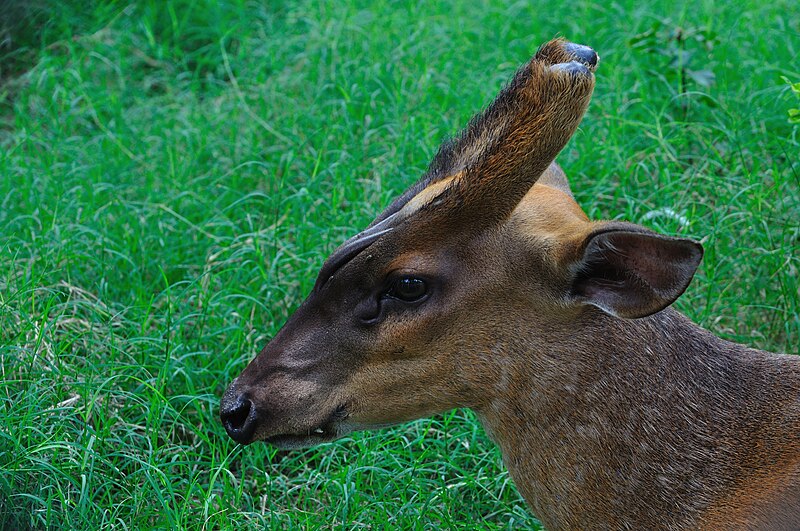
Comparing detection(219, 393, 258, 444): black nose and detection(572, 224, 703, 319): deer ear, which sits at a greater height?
detection(572, 224, 703, 319): deer ear

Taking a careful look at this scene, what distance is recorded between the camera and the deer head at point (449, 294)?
3445 mm

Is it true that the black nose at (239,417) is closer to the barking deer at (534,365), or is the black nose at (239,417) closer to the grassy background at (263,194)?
the barking deer at (534,365)

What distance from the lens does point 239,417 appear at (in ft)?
11.9

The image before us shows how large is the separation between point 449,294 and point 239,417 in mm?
772

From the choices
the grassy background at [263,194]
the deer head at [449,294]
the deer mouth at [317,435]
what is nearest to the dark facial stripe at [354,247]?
the deer head at [449,294]

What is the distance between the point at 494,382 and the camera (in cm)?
355

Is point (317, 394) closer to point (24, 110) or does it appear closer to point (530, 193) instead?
point (530, 193)

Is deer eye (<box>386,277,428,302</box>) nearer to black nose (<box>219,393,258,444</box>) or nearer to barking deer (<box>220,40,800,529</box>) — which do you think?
barking deer (<box>220,40,800,529</box>)

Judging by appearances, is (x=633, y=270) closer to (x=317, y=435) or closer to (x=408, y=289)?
(x=408, y=289)

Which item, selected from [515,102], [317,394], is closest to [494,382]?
[317,394]

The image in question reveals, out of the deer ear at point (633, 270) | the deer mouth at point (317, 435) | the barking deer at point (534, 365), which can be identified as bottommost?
the deer mouth at point (317, 435)

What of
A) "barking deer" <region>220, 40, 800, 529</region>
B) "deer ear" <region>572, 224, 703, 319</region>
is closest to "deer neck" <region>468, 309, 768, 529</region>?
"barking deer" <region>220, 40, 800, 529</region>

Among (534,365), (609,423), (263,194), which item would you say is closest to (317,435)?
(534,365)

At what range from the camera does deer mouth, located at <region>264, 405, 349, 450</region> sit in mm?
3631
